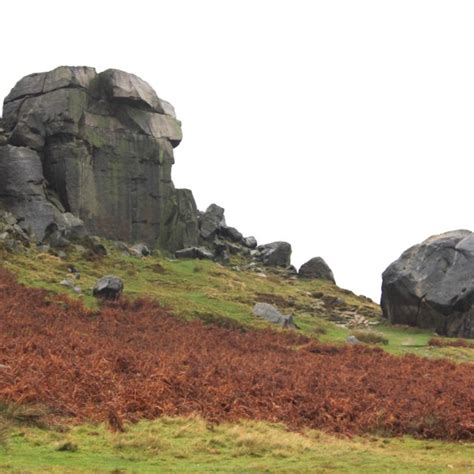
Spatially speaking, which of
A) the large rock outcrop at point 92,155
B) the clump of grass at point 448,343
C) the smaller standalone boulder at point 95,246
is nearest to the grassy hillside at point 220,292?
the clump of grass at point 448,343

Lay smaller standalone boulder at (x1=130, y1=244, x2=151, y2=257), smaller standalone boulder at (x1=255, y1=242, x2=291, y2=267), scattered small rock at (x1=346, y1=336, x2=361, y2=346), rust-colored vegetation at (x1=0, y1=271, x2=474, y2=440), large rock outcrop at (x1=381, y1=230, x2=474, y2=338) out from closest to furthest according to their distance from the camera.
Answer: rust-colored vegetation at (x1=0, y1=271, x2=474, y2=440), scattered small rock at (x1=346, y1=336, x2=361, y2=346), large rock outcrop at (x1=381, y1=230, x2=474, y2=338), smaller standalone boulder at (x1=130, y1=244, x2=151, y2=257), smaller standalone boulder at (x1=255, y1=242, x2=291, y2=267)

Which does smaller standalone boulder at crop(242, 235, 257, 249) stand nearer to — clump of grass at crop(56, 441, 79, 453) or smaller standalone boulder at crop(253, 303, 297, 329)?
smaller standalone boulder at crop(253, 303, 297, 329)

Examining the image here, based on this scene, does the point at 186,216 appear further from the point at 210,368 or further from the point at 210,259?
the point at 210,368

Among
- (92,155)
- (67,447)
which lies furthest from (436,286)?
(67,447)

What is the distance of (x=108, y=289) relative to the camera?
1438 inches

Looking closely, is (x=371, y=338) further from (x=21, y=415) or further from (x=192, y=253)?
(x=192, y=253)

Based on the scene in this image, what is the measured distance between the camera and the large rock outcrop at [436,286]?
159 ft

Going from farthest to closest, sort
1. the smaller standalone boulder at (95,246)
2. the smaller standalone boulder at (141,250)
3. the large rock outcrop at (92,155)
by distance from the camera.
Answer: the smaller standalone boulder at (141,250) → the large rock outcrop at (92,155) → the smaller standalone boulder at (95,246)

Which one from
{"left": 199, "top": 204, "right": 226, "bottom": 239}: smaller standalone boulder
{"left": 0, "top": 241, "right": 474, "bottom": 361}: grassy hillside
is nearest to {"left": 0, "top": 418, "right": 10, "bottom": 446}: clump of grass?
{"left": 0, "top": 241, "right": 474, "bottom": 361}: grassy hillside

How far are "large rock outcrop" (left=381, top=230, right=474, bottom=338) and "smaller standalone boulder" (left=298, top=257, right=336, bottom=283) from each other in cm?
2249

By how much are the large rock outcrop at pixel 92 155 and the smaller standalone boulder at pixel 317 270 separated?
14780 millimetres

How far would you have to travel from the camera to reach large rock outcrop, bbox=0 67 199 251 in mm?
56625

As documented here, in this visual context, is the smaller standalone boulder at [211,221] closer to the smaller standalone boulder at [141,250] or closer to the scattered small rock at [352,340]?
the smaller standalone boulder at [141,250]

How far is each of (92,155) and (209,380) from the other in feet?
150
